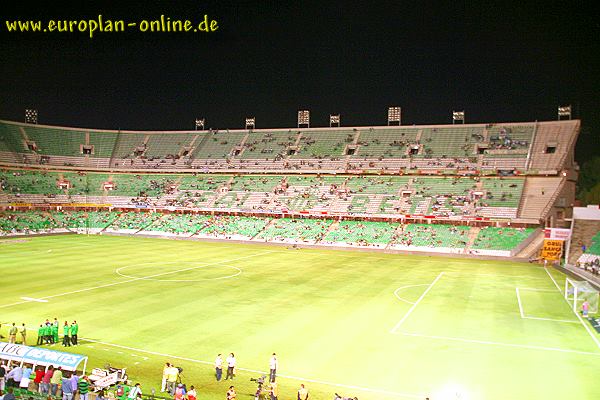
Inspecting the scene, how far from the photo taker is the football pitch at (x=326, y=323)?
64.1 ft

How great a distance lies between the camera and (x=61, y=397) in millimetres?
15508

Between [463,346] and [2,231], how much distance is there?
68101mm

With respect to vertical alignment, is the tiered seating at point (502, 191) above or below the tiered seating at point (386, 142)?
below

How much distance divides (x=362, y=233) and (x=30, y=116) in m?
73.6

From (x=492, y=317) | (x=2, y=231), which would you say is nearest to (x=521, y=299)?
(x=492, y=317)

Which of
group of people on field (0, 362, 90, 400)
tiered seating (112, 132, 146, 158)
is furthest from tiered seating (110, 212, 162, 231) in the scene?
group of people on field (0, 362, 90, 400)

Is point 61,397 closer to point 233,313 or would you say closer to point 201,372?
point 201,372

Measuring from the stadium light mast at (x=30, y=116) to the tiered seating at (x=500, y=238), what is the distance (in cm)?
8792

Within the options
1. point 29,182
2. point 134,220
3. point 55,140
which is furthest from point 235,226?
point 55,140

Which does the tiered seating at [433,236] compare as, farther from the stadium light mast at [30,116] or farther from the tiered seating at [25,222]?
the stadium light mast at [30,116]

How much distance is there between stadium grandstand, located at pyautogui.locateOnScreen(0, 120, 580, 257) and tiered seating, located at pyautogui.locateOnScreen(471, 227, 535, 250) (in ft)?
0.75

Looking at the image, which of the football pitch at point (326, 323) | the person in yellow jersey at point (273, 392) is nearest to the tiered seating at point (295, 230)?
the football pitch at point (326, 323)

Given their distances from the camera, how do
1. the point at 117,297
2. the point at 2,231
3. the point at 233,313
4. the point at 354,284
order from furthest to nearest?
the point at 2,231
the point at 354,284
the point at 117,297
the point at 233,313

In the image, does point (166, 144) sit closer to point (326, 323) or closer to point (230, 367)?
point (326, 323)
